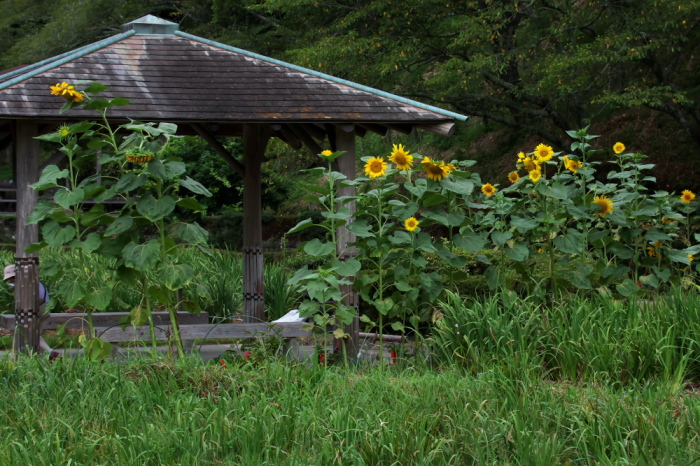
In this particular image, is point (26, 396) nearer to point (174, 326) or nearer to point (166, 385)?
point (166, 385)

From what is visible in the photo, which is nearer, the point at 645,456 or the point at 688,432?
the point at 645,456

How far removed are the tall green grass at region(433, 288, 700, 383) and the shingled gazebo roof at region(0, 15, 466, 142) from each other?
232cm

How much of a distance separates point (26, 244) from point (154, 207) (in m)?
2.28

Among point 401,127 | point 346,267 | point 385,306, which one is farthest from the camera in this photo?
point 401,127

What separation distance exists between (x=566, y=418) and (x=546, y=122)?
13704mm

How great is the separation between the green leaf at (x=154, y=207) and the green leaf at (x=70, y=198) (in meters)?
0.38

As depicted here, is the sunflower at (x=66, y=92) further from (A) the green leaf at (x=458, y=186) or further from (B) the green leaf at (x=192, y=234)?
(A) the green leaf at (x=458, y=186)

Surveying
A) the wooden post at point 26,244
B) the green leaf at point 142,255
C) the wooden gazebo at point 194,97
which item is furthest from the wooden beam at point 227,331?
the green leaf at point 142,255

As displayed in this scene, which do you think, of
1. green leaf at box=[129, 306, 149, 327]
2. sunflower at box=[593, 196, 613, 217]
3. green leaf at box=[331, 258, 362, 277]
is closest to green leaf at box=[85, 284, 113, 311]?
green leaf at box=[129, 306, 149, 327]

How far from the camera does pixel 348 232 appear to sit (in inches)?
288

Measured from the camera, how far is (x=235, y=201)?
1933cm

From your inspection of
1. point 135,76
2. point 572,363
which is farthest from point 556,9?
point 572,363

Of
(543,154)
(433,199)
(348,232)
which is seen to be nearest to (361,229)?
(433,199)

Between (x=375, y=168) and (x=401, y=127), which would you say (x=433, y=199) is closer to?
(x=375, y=168)
